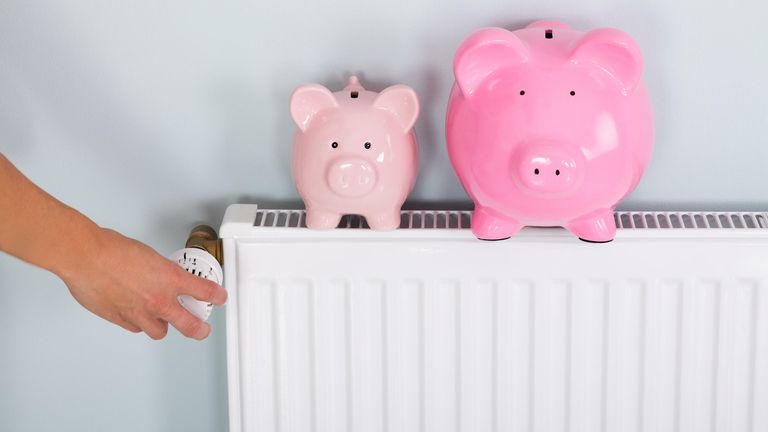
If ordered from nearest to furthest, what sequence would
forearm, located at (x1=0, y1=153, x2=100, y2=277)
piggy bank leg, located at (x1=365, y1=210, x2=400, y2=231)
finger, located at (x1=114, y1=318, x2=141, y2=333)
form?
forearm, located at (x1=0, y1=153, x2=100, y2=277) → finger, located at (x1=114, y1=318, x2=141, y2=333) → piggy bank leg, located at (x1=365, y1=210, x2=400, y2=231)

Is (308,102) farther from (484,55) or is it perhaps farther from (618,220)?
(618,220)

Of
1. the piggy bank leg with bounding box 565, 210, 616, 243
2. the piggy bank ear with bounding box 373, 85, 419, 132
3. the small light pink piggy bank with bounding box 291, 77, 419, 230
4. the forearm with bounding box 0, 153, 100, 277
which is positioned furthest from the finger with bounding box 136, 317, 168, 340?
the piggy bank leg with bounding box 565, 210, 616, 243

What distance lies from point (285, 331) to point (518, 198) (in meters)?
0.34

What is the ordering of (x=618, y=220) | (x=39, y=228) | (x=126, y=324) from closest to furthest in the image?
(x=39, y=228)
(x=126, y=324)
(x=618, y=220)

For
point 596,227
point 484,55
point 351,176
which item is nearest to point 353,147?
point 351,176

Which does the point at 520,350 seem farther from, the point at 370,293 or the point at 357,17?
the point at 357,17

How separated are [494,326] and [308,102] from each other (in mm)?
344

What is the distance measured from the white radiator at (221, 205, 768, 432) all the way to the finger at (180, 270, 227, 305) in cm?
11

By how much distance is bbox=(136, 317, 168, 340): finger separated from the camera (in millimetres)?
1144

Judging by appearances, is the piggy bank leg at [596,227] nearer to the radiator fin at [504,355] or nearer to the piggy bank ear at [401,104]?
the radiator fin at [504,355]

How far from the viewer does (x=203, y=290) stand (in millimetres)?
1165

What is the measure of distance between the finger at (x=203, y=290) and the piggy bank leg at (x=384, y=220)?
0.58 feet

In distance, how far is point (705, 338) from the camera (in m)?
1.31

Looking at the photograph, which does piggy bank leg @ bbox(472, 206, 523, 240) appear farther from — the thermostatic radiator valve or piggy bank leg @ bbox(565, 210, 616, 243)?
the thermostatic radiator valve
